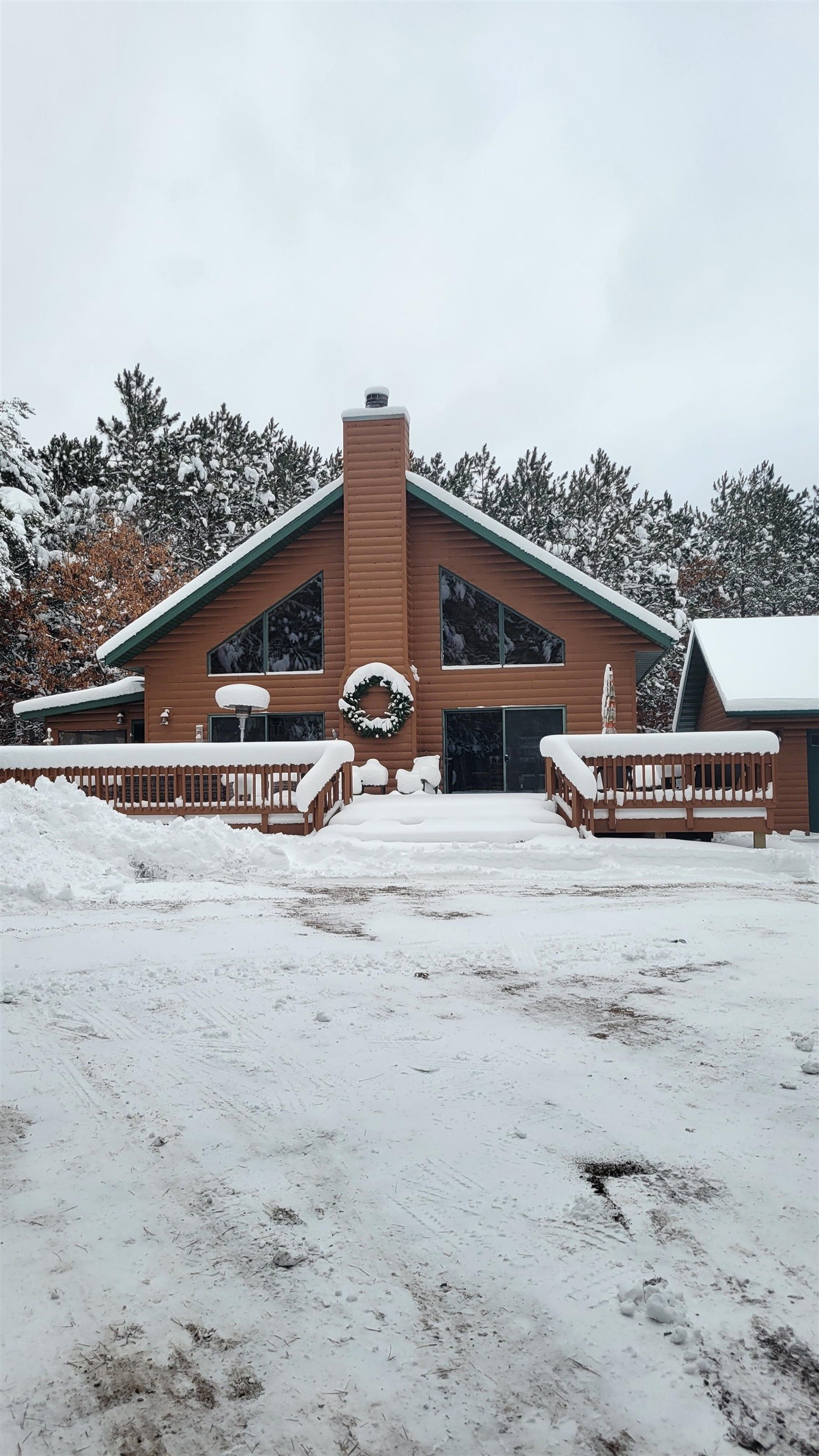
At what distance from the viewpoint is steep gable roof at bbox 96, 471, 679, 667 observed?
52.6 feet

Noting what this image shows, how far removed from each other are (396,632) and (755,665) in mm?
7599

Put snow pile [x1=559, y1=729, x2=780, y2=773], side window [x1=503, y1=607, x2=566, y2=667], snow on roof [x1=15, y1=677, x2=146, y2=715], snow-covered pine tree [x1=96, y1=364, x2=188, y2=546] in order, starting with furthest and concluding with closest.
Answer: snow-covered pine tree [x1=96, y1=364, x2=188, y2=546] < snow on roof [x1=15, y1=677, x2=146, y2=715] < side window [x1=503, y1=607, x2=566, y2=667] < snow pile [x1=559, y1=729, x2=780, y2=773]

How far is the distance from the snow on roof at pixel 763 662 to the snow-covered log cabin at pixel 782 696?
0.01 meters

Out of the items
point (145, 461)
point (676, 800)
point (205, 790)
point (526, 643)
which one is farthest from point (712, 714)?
point (145, 461)

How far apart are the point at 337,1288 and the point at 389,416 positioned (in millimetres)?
A: 16852

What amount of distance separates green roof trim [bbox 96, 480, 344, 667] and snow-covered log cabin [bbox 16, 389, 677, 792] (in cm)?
4

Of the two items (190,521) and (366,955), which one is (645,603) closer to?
(190,521)

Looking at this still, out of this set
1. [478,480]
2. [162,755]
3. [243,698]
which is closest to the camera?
[162,755]

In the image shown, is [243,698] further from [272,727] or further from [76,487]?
[76,487]

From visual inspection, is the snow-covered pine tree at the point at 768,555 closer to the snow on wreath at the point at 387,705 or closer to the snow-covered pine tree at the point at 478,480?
the snow-covered pine tree at the point at 478,480

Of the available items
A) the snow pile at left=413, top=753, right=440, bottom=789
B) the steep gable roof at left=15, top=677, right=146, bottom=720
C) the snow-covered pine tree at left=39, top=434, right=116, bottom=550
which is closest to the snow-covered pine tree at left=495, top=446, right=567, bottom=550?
the snow-covered pine tree at left=39, top=434, right=116, bottom=550

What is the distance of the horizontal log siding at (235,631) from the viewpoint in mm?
17297

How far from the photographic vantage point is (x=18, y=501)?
79.7ft

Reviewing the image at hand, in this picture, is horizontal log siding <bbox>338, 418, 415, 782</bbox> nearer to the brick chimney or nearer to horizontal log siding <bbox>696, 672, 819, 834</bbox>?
the brick chimney
